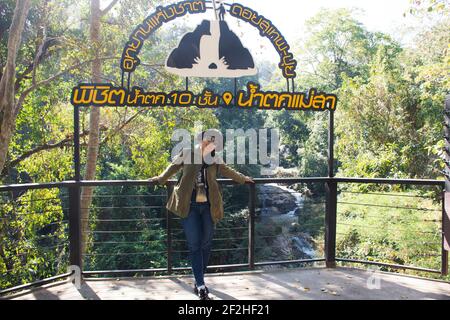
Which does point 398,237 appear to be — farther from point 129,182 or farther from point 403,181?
point 129,182

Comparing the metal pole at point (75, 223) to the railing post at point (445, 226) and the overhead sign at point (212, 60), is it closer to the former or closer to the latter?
the overhead sign at point (212, 60)

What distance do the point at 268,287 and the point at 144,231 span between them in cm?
175

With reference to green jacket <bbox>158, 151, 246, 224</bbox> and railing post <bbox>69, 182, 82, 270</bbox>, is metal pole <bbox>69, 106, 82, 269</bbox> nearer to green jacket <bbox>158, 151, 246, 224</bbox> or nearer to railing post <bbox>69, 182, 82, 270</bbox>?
railing post <bbox>69, 182, 82, 270</bbox>

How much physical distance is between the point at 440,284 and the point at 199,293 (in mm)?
2687

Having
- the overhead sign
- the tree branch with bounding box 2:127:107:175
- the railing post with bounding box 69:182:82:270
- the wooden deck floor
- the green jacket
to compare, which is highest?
the overhead sign

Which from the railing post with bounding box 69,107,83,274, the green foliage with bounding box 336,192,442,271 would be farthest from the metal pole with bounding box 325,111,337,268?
the green foliage with bounding box 336,192,442,271

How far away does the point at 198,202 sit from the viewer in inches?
174

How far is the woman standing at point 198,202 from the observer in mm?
4406

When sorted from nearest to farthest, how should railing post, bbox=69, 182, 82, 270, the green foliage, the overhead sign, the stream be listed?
railing post, bbox=69, 182, 82, 270 < the overhead sign < the green foliage < the stream

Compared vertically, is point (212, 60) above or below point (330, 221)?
above

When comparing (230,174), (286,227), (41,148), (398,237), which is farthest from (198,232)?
(286,227)

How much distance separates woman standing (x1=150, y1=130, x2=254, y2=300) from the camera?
4.41 meters

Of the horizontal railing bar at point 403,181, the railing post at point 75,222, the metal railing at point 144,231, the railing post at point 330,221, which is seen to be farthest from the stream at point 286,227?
the railing post at point 75,222
